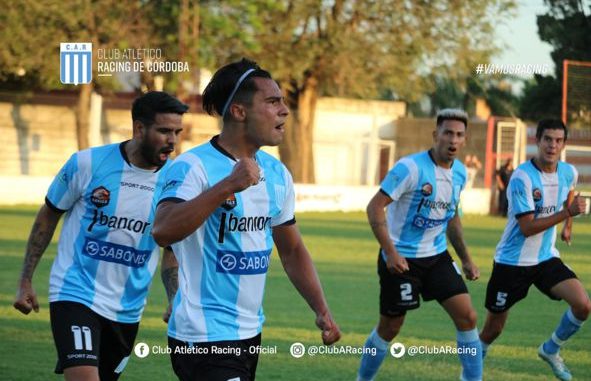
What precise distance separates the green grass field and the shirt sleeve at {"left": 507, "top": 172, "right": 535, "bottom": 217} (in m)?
1.38

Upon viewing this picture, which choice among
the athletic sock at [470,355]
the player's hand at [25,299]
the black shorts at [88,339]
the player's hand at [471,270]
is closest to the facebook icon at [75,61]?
the player's hand at [471,270]

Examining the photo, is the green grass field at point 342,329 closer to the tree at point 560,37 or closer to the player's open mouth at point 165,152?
the player's open mouth at point 165,152

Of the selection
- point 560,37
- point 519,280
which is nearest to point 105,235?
point 519,280

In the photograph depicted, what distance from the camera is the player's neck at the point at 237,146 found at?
16.3 feet

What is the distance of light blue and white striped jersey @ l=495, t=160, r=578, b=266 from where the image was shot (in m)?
9.73

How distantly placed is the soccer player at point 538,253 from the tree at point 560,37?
2804 cm

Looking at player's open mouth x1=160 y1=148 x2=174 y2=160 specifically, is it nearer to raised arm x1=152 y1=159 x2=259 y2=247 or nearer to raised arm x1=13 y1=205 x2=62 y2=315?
raised arm x1=13 y1=205 x2=62 y2=315

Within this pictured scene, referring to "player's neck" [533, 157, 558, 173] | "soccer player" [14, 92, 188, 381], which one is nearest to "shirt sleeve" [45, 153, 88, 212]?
"soccer player" [14, 92, 188, 381]

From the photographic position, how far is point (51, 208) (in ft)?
21.2

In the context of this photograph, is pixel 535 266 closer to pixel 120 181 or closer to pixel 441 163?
pixel 441 163

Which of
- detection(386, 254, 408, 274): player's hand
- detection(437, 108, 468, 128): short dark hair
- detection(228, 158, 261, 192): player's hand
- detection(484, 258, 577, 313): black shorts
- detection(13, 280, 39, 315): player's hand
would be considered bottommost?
detection(484, 258, 577, 313): black shorts

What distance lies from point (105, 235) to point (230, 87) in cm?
178

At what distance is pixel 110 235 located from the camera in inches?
249

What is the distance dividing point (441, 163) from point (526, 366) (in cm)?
209
